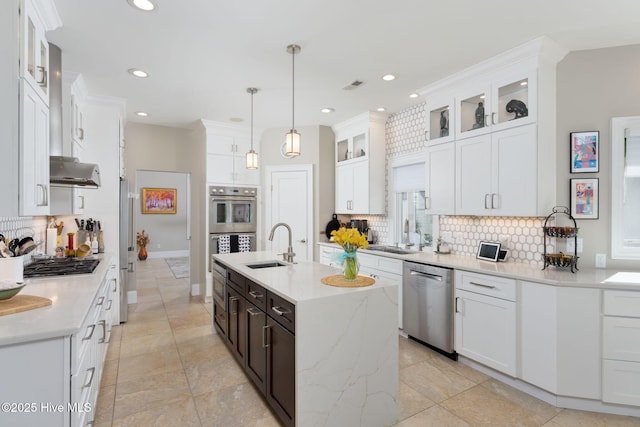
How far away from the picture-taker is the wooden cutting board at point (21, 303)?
158 centimetres

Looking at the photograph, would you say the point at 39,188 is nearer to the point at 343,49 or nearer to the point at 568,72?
the point at 343,49

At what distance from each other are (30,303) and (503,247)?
→ 3687mm

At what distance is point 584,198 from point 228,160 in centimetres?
456

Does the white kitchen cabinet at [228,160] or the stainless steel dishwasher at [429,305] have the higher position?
the white kitchen cabinet at [228,160]

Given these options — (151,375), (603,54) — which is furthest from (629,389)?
(151,375)

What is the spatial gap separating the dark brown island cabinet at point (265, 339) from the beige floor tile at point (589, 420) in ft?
5.83

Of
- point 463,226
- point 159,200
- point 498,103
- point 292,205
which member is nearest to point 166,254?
point 159,200

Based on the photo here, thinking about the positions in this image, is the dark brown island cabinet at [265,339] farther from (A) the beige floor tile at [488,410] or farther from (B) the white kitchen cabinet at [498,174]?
(B) the white kitchen cabinet at [498,174]

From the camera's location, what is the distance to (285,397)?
201 cm

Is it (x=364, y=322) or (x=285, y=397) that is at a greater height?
(x=364, y=322)

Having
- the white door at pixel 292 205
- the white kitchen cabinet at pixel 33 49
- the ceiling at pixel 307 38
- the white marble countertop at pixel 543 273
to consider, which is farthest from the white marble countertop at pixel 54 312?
the white door at pixel 292 205

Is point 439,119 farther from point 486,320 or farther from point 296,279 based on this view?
point 296,279

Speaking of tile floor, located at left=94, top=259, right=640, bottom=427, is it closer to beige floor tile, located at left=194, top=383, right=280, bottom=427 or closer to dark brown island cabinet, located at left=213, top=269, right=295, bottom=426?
beige floor tile, located at left=194, top=383, right=280, bottom=427

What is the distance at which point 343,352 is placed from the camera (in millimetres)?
1994
